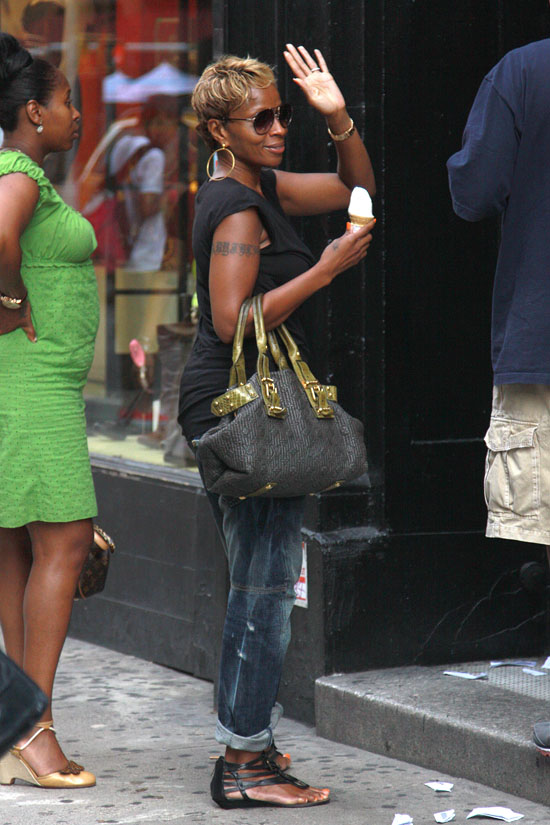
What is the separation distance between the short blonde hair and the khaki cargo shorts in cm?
101

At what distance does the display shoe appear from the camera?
4.02 m

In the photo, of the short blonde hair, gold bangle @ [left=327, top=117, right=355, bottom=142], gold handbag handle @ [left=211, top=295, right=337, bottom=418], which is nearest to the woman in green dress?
the short blonde hair

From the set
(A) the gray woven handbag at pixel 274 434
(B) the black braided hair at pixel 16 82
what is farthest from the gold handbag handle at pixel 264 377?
(B) the black braided hair at pixel 16 82

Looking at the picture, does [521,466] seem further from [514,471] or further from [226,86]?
[226,86]

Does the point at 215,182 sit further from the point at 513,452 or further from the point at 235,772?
the point at 235,772

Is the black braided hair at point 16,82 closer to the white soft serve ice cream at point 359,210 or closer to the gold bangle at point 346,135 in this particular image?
the gold bangle at point 346,135

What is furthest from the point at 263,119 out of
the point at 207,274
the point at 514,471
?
the point at 514,471

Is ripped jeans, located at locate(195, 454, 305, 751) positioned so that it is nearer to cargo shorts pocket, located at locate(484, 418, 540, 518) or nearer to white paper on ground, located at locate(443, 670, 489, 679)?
cargo shorts pocket, located at locate(484, 418, 540, 518)

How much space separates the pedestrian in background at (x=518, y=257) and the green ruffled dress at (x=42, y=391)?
1216mm

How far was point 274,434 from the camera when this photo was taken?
3510 millimetres

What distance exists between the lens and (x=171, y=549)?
5441 mm

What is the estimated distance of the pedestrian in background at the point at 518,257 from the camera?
339 centimetres

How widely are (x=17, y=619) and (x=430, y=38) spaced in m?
2.22

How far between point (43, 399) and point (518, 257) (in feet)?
4.66
